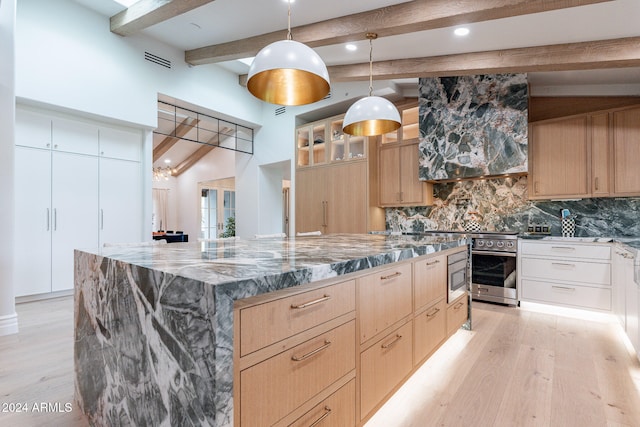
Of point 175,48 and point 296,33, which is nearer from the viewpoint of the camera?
point 296,33

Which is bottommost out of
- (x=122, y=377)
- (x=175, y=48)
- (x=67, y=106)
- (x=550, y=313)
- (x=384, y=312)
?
(x=550, y=313)

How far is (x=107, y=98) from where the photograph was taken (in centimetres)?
436

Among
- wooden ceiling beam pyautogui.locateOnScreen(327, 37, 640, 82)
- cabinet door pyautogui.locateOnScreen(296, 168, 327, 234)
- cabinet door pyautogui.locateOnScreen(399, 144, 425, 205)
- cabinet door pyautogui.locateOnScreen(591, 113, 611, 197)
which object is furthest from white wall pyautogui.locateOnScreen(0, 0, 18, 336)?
cabinet door pyautogui.locateOnScreen(591, 113, 611, 197)

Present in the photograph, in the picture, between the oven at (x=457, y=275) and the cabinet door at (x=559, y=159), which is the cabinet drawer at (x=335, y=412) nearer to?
the oven at (x=457, y=275)

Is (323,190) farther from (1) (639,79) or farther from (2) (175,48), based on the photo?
(1) (639,79)

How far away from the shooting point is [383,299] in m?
1.59

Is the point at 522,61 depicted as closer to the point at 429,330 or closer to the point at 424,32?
the point at 424,32

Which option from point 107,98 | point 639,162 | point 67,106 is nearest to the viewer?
point 639,162

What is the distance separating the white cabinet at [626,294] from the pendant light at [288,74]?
2.56 m

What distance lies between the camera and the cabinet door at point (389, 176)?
4988mm

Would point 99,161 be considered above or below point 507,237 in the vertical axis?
above

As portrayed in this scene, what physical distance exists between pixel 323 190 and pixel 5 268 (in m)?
4.01

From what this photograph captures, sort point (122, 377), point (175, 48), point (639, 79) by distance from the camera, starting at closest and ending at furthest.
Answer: point (122, 377) → point (639, 79) → point (175, 48)

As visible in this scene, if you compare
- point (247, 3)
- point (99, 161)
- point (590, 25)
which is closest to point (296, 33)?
point (247, 3)
